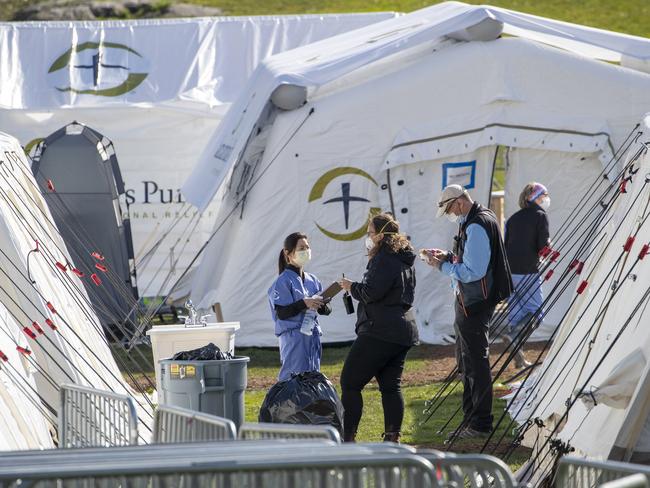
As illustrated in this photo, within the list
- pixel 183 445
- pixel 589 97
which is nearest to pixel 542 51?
pixel 589 97

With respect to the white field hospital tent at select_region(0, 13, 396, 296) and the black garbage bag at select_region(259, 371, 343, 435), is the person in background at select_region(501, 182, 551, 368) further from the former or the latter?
the white field hospital tent at select_region(0, 13, 396, 296)

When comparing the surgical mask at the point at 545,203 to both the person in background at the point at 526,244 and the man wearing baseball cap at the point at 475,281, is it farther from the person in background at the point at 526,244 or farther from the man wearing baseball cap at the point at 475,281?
the man wearing baseball cap at the point at 475,281

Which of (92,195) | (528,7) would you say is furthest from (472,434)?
(528,7)

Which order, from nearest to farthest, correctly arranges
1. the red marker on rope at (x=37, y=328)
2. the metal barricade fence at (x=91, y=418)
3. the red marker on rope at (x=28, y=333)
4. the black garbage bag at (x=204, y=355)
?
the metal barricade fence at (x=91, y=418)
the red marker on rope at (x=28, y=333)
the black garbage bag at (x=204, y=355)
the red marker on rope at (x=37, y=328)

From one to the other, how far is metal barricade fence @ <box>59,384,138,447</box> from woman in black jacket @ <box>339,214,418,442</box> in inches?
97.8

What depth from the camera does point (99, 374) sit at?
9289 mm

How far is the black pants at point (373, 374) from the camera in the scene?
857 cm

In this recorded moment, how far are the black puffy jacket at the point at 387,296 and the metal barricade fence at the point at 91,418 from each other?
2502mm

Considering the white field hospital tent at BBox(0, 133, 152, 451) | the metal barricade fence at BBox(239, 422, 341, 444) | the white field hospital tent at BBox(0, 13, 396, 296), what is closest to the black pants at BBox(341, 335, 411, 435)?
the white field hospital tent at BBox(0, 133, 152, 451)

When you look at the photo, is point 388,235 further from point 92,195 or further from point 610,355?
point 92,195

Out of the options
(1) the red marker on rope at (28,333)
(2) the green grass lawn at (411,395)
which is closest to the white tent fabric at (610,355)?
(2) the green grass lawn at (411,395)

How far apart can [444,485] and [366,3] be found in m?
46.9

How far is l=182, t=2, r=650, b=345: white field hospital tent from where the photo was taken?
13.9m

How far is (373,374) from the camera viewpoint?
862 cm
